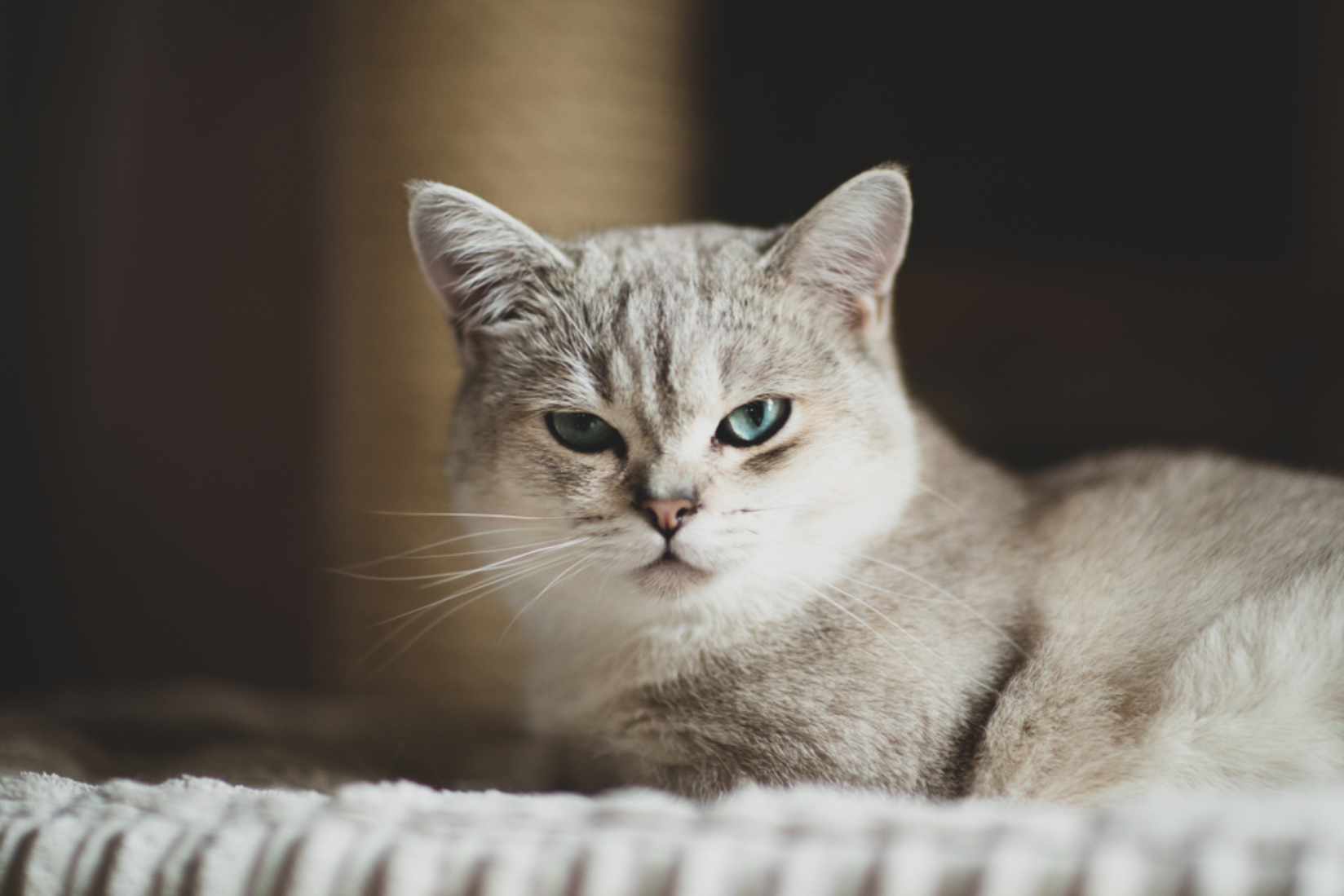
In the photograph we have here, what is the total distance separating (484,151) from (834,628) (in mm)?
1674

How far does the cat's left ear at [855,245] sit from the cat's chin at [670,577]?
0.51m

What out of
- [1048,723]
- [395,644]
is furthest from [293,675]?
[1048,723]

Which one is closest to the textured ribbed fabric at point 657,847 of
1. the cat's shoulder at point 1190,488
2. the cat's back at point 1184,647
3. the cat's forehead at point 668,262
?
the cat's back at point 1184,647

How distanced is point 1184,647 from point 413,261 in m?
2.01

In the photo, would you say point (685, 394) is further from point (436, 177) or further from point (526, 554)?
point (436, 177)

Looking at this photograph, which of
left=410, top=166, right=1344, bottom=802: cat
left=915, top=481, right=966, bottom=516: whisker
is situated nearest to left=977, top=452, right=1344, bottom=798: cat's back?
left=410, top=166, right=1344, bottom=802: cat

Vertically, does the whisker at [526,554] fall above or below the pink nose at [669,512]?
below

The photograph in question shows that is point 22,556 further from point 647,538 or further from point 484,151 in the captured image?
point 647,538

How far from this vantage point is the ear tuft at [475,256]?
1500 mm

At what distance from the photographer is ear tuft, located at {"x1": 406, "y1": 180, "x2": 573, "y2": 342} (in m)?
1.50

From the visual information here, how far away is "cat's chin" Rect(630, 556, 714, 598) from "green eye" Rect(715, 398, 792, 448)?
20 centimetres

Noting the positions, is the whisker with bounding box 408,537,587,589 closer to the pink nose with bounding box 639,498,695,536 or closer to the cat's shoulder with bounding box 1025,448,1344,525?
the pink nose with bounding box 639,498,695,536

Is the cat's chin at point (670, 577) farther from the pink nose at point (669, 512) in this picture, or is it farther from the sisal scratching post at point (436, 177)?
the sisal scratching post at point (436, 177)

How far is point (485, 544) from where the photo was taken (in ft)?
5.03
